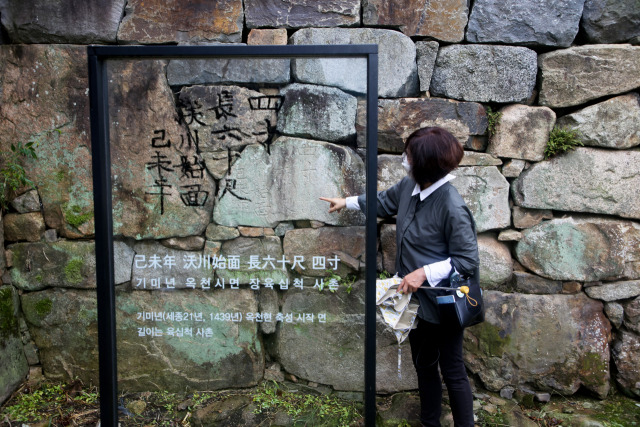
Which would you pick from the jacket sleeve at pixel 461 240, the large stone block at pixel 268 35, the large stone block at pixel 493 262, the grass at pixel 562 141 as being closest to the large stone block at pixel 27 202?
the large stone block at pixel 268 35

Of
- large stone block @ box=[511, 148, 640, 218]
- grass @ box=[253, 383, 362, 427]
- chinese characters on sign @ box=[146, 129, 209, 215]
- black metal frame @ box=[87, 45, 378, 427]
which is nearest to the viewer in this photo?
black metal frame @ box=[87, 45, 378, 427]

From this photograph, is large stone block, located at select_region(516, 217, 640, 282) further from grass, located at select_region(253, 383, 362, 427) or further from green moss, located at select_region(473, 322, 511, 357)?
grass, located at select_region(253, 383, 362, 427)

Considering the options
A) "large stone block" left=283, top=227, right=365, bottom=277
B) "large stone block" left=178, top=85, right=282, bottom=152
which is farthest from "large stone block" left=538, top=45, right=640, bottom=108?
"large stone block" left=178, top=85, right=282, bottom=152

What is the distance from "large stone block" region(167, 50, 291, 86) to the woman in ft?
2.00

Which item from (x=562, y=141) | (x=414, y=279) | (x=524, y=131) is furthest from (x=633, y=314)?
(x=414, y=279)

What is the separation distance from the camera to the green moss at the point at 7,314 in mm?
2648

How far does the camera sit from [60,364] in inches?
109

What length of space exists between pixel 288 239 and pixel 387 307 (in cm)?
58

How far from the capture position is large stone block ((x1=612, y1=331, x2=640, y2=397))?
2.75 meters

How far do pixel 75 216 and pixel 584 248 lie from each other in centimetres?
305

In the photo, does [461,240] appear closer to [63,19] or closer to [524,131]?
[524,131]

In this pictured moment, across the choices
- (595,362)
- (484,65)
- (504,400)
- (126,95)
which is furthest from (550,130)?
(126,95)

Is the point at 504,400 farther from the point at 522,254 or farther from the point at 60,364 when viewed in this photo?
the point at 60,364

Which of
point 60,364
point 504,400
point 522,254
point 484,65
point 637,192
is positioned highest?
point 484,65
